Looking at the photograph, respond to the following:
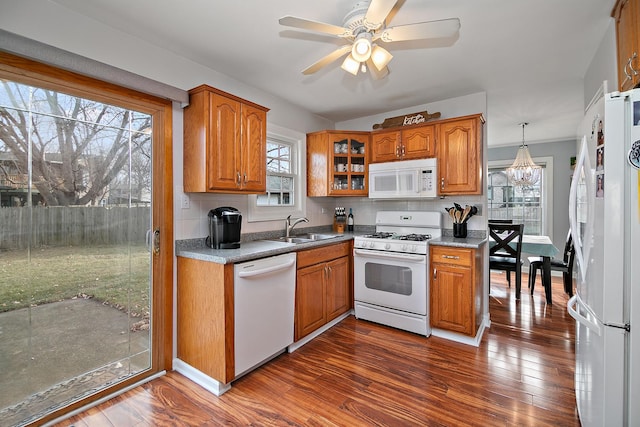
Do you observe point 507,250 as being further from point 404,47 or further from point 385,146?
point 404,47

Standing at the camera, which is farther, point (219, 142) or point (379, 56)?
point (219, 142)

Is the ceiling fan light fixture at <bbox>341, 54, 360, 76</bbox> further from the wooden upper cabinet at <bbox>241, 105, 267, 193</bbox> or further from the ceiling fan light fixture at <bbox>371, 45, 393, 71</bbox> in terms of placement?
the wooden upper cabinet at <bbox>241, 105, 267, 193</bbox>

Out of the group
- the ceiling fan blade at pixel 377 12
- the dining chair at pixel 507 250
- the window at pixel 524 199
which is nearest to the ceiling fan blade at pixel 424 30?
the ceiling fan blade at pixel 377 12

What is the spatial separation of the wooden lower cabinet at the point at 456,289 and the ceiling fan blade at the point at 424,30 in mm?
1829

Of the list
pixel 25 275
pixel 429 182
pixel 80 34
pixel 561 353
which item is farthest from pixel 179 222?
pixel 561 353

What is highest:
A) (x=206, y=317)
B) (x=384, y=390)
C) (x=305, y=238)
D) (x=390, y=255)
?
(x=305, y=238)

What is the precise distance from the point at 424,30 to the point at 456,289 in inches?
85.4

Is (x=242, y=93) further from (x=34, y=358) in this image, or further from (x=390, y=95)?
(x=34, y=358)

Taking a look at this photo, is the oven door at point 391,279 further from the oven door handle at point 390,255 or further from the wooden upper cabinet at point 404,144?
the wooden upper cabinet at point 404,144

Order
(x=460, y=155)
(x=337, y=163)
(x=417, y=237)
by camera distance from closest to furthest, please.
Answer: (x=460, y=155) → (x=417, y=237) → (x=337, y=163)

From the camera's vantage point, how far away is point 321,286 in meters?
2.85

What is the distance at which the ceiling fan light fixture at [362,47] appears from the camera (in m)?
1.67

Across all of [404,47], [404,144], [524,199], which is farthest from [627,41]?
[524,199]

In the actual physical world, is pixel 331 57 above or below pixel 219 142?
above
